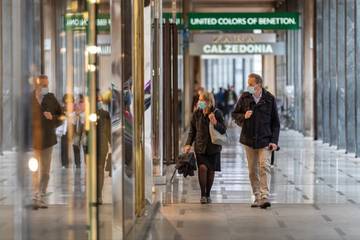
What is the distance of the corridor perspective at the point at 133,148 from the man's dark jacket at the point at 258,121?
0.02 meters

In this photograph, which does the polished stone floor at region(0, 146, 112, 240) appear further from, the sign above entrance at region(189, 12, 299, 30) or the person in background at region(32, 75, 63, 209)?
the sign above entrance at region(189, 12, 299, 30)

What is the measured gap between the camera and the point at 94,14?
6.91 metres

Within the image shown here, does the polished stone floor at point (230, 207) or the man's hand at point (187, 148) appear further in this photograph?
the man's hand at point (187, 148)

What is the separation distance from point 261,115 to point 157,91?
341 centimetres

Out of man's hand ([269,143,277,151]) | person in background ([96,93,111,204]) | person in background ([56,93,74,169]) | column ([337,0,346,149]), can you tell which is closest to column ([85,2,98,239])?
person in background ([96,93,111,204])

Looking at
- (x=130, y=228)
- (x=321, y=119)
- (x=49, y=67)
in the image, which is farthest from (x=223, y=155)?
(x=49, y=67)

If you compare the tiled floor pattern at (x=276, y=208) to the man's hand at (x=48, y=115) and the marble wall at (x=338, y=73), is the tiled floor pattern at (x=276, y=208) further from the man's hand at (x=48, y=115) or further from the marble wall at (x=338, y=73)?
the marble wall at (x=338, y=73)

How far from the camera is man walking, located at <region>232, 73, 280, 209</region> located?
11477mm

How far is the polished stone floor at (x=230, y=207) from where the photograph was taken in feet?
20.5

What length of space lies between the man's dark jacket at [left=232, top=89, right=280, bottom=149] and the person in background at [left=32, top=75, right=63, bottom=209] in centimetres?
570

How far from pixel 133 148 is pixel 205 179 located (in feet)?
8.47

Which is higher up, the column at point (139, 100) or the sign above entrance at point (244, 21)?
the sign above entrance at point (244, 21)

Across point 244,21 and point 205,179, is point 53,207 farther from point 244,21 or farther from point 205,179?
point 244,21

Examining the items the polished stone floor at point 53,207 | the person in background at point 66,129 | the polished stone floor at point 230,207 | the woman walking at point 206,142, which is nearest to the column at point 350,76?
the polished stone floor at point 230,207
